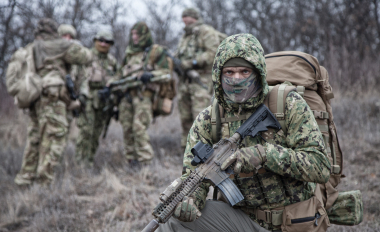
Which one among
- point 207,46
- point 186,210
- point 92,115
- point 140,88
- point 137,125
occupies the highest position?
point 207,46

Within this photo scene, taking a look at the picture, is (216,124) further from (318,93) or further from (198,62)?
(198,62)

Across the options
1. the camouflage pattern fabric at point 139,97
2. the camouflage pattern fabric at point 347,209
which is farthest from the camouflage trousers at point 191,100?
the camouflage pattern fabric at point 347,209

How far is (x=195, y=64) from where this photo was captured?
5797mm

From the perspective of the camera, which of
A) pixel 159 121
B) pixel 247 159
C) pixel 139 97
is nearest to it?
pixel 247 159

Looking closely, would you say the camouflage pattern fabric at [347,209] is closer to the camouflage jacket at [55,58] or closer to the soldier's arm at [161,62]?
the soldier's arm at [161,62]

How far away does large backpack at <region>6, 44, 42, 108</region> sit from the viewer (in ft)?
15.1

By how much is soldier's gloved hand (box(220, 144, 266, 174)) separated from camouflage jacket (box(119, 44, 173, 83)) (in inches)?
153

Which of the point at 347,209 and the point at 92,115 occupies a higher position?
the point at 92,115

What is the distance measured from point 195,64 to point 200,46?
0.35 m

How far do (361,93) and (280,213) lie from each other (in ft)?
18.6

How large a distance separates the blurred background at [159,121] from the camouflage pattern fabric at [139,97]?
0.36 meters

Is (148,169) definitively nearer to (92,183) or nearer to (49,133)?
(92,183)

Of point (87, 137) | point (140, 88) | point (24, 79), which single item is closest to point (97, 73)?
point (140, 88)

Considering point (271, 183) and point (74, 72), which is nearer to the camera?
point (271, 183)
